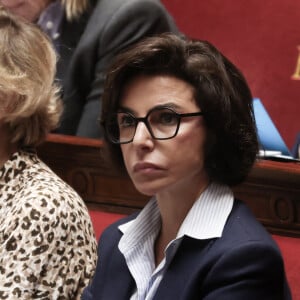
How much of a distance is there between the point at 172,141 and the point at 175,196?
0.09 m

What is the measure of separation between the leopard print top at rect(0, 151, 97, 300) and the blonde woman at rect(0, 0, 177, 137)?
1.80 feet

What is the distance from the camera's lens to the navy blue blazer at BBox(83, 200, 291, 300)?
3.06ft

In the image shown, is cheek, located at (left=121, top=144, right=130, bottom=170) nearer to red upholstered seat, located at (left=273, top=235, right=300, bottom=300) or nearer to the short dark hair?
the short dark hair

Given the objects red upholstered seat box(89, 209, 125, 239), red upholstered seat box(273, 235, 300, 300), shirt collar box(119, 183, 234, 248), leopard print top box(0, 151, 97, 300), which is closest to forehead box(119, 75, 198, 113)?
→ shirt collar box(119, 183, 234, 248)

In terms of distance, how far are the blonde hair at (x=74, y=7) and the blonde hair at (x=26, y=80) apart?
1.49 ft

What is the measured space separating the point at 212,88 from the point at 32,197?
35 centimetres

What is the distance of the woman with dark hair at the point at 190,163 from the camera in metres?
0.95

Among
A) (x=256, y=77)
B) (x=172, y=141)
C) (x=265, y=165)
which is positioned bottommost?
(x=256, y=77)

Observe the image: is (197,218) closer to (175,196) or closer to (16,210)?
(175,196)

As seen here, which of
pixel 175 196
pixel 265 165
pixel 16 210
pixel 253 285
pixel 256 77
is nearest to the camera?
pixel 253 285

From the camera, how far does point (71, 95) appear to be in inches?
71.4

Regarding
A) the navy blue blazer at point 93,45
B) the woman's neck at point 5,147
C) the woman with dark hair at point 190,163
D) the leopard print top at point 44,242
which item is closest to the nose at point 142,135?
the woman with dark hair at point 190,163

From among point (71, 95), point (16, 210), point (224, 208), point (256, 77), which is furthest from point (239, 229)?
A: point (256, 77)

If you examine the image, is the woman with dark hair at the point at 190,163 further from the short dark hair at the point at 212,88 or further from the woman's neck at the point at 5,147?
the woman's neck at the point at 5,147
